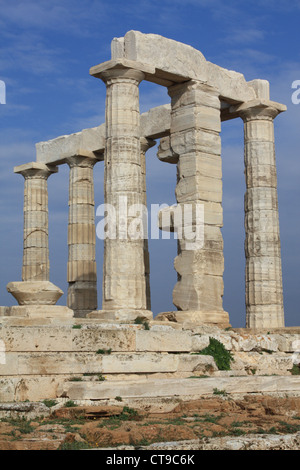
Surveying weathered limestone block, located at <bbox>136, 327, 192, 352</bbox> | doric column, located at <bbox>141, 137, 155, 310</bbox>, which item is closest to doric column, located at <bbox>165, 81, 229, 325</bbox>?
doric column, located at <bbox>141, 137, 155, 310</bbox>

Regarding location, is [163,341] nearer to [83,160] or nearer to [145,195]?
[145,195]

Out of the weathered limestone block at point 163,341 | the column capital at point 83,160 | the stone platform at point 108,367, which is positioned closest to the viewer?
the stone platform at point 108,367

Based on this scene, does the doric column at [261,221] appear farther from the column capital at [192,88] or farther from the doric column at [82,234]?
the doric column at [82,234]

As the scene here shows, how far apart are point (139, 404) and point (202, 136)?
1297 centimetres

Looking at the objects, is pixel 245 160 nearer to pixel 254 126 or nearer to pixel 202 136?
pixel 254 126

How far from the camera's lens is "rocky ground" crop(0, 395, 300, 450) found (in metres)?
10.6

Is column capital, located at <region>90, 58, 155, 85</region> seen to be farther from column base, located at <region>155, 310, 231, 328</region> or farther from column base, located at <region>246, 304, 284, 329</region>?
column base, located at <region>246, 304, 284, 329</region>

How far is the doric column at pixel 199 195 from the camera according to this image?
24.9 metres

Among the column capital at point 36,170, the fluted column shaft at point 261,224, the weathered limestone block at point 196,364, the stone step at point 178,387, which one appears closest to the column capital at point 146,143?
the fluted column shaft at point 261,224

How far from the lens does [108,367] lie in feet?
53.1

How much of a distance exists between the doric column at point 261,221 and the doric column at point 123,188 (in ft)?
19.5
